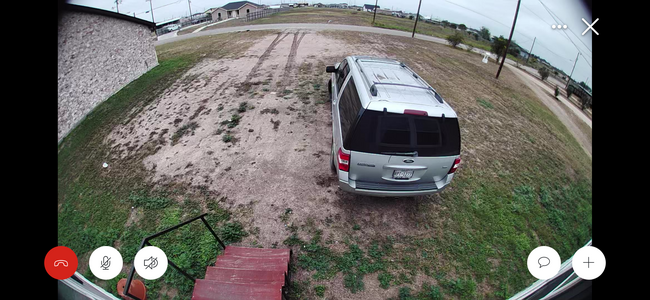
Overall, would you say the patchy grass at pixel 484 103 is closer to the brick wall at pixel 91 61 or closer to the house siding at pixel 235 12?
the brick wall at pixel 91 61

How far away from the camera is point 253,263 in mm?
3090

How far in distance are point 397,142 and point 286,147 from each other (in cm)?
308

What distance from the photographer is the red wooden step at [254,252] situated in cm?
328

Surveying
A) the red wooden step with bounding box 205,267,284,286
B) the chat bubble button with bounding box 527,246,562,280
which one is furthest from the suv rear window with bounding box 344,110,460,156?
the red wooden step with bounding box 205,267,284,286

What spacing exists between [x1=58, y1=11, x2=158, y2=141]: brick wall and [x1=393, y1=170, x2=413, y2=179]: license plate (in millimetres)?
9164

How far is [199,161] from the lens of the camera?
5398mm

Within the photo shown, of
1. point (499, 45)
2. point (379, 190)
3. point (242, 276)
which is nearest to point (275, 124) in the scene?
point (379, 190)

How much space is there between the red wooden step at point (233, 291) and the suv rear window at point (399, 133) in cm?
205

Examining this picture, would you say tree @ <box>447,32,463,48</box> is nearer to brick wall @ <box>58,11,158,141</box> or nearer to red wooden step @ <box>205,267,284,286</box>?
brick wall @ <box>58,11,158,141</box>

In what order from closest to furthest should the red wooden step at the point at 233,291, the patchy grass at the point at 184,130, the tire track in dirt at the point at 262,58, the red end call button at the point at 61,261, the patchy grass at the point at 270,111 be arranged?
the red end call button at the point at 61,261 < the red wooden step at the point at 233,291 < the patchy grass at the point at 184,130 < the patchy grass at the point at 270,111 < the tire track in dirt at the point at 262,58

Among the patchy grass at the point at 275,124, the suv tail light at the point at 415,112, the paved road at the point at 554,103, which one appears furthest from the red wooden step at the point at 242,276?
the paved road at the point at 554,103

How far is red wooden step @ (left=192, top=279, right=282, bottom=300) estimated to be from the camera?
2.32 metres

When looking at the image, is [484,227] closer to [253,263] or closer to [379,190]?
[379,190]

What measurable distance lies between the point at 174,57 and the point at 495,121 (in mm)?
16945
